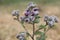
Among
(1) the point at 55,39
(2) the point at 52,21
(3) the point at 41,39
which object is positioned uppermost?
(2) the point at 52,21

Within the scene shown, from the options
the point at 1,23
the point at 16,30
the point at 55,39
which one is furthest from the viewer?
the point at 1,23

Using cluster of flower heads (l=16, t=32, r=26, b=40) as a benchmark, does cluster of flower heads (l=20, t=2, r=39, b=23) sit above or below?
above

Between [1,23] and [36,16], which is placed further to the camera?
[1,23]

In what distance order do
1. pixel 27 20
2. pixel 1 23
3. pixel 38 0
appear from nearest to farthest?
pixel 27 20 < pixel 1 23 < pixel 38 0

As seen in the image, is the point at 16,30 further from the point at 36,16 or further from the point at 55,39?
the point at 36,16

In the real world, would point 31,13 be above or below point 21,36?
above

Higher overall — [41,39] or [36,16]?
[36,16]

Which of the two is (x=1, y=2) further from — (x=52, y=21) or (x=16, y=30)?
(x=52, y=21)

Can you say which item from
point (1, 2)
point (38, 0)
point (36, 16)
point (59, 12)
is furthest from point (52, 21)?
point (1, 2)

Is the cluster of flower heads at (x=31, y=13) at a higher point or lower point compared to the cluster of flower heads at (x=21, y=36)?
higher
